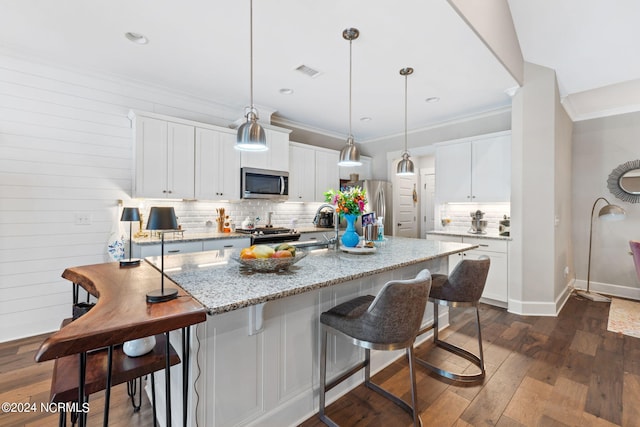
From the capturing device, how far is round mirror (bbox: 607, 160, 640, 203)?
13.3 feet

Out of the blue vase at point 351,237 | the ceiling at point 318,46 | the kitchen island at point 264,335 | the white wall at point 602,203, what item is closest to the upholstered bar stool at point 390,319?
the kitchen island at point 264,335

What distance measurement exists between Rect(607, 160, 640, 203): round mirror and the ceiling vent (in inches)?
180

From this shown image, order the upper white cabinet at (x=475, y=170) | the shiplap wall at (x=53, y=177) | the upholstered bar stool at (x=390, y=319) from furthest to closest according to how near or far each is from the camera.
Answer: the upper white cabinet at (x=475, y=170), the shiplap wall at (x=53, y=177), the upholstered bar stool at (x=390, y=319)

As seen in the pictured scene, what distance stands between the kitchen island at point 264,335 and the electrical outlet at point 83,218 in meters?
1.95

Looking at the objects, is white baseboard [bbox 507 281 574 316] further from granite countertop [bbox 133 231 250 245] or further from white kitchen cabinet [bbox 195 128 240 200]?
white kitchen cabinet [bbox 195 128 240 200]

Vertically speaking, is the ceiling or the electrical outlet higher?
the ceiling

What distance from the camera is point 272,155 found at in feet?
14.1

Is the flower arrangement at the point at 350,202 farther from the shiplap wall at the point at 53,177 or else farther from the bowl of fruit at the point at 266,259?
the shiplap wall at the point at 53,177

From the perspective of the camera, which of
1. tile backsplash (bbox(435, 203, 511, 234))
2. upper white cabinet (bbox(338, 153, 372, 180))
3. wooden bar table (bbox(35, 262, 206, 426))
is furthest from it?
upper white cabinet (bbox(338, 153, 372, 180))

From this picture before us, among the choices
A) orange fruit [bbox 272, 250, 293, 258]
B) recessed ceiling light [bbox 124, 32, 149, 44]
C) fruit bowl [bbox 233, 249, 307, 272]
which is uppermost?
recessed ceiling light [bbox 124, 32, 149, 44]

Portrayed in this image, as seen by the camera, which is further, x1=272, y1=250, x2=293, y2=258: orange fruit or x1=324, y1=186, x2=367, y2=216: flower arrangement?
x1=324, y1=186, x2=367, y2=216: flower arrangement

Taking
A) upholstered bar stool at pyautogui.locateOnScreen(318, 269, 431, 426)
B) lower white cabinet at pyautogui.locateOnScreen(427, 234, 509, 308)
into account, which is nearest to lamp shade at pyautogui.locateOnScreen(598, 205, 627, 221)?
lower white cabinet at pyautogui.locateOnScreen(427, 234, 509, 308)

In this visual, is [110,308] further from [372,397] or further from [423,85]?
[423,85]

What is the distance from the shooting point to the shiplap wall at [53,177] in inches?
111
